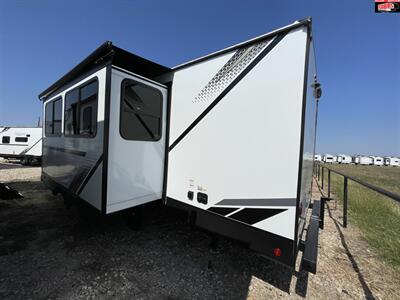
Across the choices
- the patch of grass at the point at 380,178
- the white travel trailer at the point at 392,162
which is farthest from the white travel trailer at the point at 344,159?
the patch of grass at the point at 380,178

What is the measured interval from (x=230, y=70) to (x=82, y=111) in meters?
2.57

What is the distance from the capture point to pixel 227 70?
260cm

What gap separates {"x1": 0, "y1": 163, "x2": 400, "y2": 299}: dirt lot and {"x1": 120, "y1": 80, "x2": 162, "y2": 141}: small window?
1.26 meters

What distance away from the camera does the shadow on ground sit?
2447 mm

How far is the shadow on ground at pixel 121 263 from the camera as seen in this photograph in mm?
2447

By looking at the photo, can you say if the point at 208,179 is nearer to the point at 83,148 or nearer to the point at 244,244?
the point at 244,244

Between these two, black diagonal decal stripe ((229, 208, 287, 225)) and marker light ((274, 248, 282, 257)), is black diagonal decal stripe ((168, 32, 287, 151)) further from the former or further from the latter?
marker light ((274, 248, 282, 257))

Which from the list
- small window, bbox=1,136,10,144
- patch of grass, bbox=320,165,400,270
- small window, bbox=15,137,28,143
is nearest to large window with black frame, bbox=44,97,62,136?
patch of grass, bbox=320,165,400,270

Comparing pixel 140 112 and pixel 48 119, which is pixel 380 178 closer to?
pixel 140 112

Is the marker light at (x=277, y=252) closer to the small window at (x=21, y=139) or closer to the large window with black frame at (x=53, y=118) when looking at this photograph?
the large window with black frame at (x=53, y=118)

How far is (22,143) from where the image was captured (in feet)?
53.1

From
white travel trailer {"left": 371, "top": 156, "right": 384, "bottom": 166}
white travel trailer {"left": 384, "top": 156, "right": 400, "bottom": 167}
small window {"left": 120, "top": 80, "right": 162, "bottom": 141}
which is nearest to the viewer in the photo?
small window {"left": 120, "top": 80, "right": 162, "bottom": 141}

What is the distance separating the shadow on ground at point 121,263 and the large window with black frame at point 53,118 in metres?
1.99

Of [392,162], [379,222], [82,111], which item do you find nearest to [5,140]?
[82,111]
